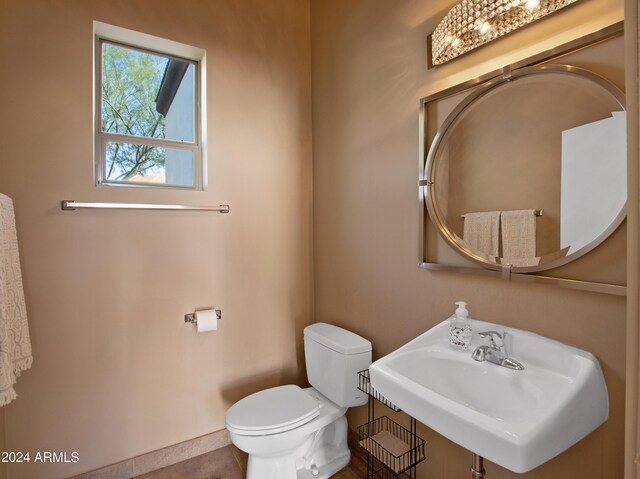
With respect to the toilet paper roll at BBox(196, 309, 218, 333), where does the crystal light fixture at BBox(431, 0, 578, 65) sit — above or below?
above

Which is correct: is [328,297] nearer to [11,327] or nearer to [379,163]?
[379,163]

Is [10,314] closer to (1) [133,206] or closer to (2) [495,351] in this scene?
(1) [133,206]

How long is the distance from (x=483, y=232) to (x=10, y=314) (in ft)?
5.81

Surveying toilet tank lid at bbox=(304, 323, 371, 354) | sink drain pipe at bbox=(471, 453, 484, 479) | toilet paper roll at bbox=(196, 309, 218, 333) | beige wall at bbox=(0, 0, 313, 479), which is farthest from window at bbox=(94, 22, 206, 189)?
sink drain pipe at bbox=(471, 453, 484, 479)

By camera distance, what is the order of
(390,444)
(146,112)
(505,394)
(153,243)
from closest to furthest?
(505,394)
(390,444)
(153,243)
(146,112)

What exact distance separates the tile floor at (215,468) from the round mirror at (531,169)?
1.32 meters

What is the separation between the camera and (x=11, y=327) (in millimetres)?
1221

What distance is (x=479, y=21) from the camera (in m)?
1.17

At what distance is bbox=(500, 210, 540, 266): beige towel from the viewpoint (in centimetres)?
112

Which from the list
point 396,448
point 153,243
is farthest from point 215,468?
point 153,243

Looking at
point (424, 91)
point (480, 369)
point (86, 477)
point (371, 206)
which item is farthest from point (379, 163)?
point (86, 477)

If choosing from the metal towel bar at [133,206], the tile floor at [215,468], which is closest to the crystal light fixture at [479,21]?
the metal towel bar at [133,206]

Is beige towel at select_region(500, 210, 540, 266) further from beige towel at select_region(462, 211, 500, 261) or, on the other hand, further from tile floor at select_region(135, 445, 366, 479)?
tile floor at select_region(135, 445, 366, 479)

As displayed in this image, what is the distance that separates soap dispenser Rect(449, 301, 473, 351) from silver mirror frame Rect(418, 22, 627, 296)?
160 millimetres
